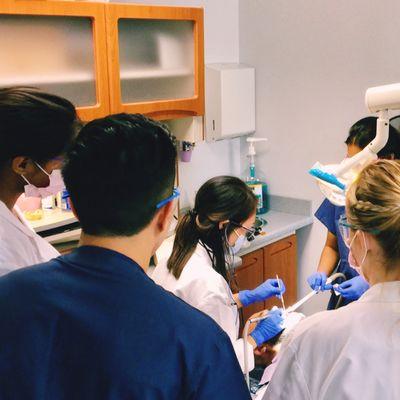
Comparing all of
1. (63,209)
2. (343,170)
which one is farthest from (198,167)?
(343,170)

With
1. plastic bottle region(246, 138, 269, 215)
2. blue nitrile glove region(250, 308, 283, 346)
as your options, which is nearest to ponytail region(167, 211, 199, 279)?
blue nitrile glove region(250, 308, 283, 346)

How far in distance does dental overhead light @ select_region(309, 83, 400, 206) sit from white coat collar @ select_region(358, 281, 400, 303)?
1.43ft

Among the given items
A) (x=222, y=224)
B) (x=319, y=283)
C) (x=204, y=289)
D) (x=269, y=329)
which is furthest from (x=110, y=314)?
(x=319, y=283)

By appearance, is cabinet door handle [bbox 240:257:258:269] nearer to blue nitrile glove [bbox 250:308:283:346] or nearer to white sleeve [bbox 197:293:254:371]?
blue nitrile glove [bbox 250:308:283:346]

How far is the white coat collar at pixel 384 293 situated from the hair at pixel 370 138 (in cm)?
118

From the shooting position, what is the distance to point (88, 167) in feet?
2.86

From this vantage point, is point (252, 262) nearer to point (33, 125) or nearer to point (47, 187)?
point (47, 187)

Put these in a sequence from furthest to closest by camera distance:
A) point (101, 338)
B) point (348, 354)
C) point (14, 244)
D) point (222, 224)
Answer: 1. point (222, 224)
2. point (14, 244)
3. point (348, 354)
4. point (101, 338)

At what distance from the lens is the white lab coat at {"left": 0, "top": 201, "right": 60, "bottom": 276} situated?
1.37 meters

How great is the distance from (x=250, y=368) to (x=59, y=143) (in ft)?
3.12

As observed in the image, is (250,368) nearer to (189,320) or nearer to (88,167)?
(189,320)

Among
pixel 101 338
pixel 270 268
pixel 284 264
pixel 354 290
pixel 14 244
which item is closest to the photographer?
pixel 101 338

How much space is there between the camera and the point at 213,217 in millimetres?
1784

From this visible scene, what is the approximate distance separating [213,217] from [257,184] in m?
1.66
